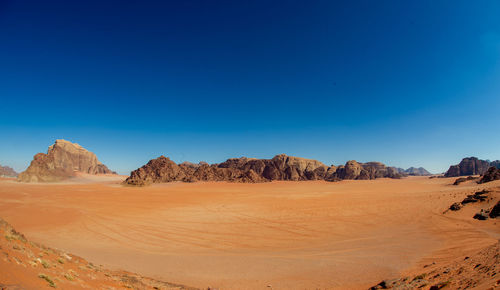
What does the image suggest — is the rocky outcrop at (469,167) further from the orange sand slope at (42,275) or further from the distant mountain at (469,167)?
the orange sand slope at (42,275)

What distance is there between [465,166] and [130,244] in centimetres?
10363

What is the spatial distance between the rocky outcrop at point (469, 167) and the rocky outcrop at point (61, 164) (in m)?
129

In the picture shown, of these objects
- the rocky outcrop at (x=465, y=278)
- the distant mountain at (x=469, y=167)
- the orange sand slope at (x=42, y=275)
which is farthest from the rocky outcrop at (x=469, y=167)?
the orange sand slope at (x=42, y=275)

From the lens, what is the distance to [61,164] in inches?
3231

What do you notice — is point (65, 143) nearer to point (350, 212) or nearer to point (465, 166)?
point (350, 212)

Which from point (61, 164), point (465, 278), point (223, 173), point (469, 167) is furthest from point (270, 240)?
point (61, 164)

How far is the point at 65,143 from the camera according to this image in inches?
3499

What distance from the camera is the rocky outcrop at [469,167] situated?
7412cm

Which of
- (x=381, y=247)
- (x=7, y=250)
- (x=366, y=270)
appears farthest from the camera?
(x=381, y=247)

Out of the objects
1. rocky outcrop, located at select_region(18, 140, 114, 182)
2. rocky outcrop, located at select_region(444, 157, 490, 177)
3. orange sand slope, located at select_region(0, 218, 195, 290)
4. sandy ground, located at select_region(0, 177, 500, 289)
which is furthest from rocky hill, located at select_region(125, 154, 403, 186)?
orange sand slope, located at select_region(0, 218, 195, 290)

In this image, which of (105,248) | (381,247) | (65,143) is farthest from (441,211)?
(65,143)

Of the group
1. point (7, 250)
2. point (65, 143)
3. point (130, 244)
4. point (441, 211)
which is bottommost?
point (130, 244)

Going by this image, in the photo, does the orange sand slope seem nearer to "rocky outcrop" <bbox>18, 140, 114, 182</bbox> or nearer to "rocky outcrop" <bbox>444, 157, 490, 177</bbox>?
"rocky outcrop" <bbox>18, 140, 114, 182</bbox>

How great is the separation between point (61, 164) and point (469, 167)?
146 metres
